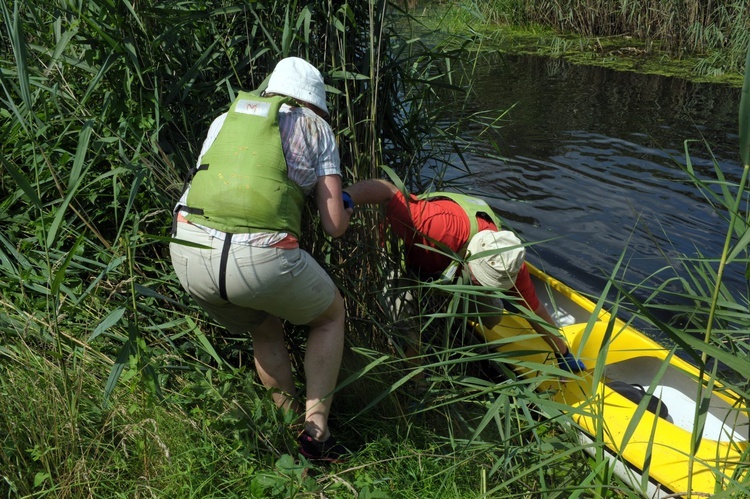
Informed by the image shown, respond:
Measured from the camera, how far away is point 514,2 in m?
13.0

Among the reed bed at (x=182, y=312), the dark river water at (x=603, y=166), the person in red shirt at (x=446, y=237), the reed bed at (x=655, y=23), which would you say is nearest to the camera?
the reed bed at (x=182, y=312)

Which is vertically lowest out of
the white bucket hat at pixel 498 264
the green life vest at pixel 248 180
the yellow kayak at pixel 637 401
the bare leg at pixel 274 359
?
the yellow kayak at pixel 637 401

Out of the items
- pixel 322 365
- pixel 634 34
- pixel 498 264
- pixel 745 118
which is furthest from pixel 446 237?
pixel 634 34

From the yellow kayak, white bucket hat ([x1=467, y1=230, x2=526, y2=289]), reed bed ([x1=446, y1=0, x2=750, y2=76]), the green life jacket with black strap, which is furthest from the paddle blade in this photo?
reed bed ([x1=446, y1=0, x2=750, y2=76])

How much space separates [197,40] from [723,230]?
4.79 metres

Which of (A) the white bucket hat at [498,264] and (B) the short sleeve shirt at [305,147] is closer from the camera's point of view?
(B) the short sleeve shirt at [305,147]

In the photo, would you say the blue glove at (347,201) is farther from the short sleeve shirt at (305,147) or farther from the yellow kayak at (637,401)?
the yellow kayak at (637,401)

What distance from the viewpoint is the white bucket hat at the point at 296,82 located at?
2.78 meters

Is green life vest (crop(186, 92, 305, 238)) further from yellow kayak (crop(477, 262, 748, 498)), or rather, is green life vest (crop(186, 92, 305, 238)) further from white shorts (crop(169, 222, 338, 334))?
yellow kayak (crop(477, 262, 748, 498))

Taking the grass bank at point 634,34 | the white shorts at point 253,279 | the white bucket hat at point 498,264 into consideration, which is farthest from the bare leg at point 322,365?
the grass bank at point 634,34

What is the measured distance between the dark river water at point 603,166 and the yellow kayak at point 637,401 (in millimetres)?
544

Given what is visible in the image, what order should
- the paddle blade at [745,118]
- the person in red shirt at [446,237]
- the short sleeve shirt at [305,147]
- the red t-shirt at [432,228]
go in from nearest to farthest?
the paddle blade at [745,118] → the short sleeve shirt at [305,147] → the person in red shirt at [446,237] → the red t-shirt at [432,228]

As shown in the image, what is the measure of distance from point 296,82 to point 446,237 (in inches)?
43.4

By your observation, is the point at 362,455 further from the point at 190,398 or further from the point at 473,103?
the point at 473,103
